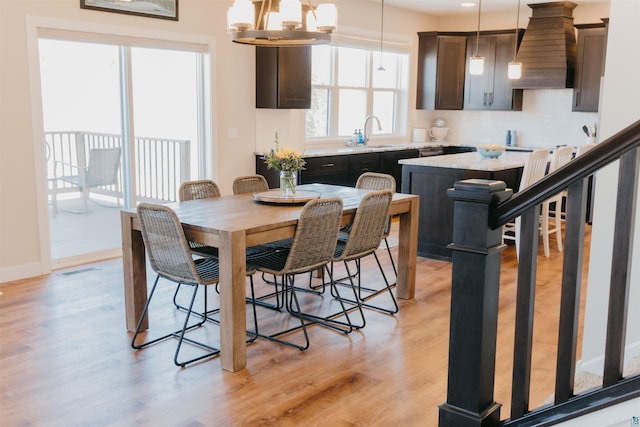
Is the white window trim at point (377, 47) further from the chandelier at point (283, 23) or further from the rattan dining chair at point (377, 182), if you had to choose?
the chandelier at point (283, 23)

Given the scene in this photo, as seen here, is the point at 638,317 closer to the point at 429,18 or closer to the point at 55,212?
the point at 55,212

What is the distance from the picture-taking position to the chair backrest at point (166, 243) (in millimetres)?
3363

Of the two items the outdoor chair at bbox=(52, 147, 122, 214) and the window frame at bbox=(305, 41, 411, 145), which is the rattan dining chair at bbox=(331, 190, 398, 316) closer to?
the outdoor chair at bbox=(52, 147, 122, 214)

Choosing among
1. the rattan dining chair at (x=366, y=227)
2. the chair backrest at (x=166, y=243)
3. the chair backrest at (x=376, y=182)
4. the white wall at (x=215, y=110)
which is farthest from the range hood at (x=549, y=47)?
the chair backrest at (x=166, y=243)

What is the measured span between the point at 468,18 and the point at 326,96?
2745 mm

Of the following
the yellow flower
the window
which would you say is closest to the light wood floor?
the yellow flower

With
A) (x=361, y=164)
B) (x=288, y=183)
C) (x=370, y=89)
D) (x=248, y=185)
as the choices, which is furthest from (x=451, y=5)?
(x=288, y=183)

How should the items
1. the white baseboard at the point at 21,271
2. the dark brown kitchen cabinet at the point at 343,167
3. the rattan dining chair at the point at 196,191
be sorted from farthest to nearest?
1. the dark brown kitchen cabinet at the point at 343,167
2. the white baseboard at the point at 21,271
3. the rattan dining chair at the point at 196,191

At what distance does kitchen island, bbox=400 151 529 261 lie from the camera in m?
5.79

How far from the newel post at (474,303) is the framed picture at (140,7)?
423cm

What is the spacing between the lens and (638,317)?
276cm

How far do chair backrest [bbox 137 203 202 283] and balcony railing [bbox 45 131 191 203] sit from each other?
2.31 metres

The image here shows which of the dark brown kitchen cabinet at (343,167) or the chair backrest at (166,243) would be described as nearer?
the chair backrest at (166,243)

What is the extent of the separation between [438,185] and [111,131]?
303 centimetres
